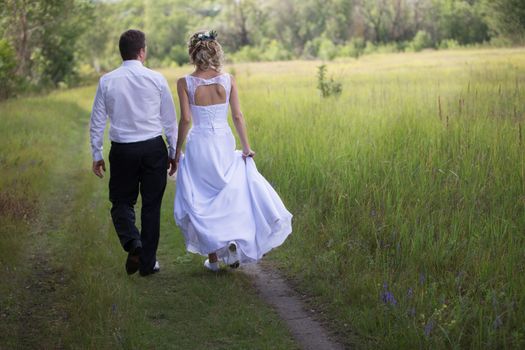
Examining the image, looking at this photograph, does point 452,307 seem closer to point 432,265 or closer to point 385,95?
point 432,265

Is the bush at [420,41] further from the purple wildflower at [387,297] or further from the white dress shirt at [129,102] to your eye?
the purple wildflower at [387,297]

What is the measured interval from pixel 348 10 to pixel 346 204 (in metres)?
17.2

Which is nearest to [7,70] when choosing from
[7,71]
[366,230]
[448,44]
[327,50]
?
[7,71]

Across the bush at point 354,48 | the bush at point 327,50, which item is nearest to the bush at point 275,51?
the bush at point 327,50

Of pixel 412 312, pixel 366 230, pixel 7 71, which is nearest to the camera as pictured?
pixel 412 312

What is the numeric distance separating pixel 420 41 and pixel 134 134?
1028 cm

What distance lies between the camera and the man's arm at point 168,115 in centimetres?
619

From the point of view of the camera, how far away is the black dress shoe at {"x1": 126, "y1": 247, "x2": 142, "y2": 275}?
6344 millimetres

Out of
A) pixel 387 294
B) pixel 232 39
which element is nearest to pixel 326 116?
pixel 387 294

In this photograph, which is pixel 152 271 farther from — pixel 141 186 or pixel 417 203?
pixel 417 203

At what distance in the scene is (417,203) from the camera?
272 inches

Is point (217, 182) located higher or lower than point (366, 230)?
higher

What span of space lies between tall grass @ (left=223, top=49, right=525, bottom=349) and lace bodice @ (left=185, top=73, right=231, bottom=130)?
1.54m

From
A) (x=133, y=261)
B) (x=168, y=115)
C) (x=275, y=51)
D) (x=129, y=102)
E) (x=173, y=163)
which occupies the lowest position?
(x=133, y=261)
